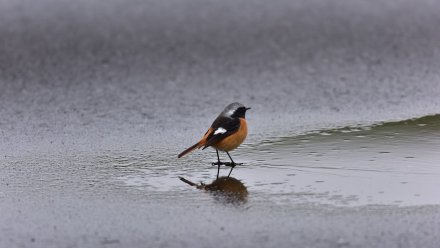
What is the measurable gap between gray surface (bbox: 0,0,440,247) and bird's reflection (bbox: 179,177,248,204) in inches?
4.2

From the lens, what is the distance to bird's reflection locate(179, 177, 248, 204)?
22.7ft

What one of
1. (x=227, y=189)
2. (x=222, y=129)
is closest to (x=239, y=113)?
(x=222, y=129)

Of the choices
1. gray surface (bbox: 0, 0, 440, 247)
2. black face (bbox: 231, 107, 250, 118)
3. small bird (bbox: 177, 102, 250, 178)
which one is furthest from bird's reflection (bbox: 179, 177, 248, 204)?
black face (bbox: 231, 107, 250, 118)

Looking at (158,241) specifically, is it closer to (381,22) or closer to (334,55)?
(334,55)

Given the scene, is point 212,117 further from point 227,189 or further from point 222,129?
point 227,189

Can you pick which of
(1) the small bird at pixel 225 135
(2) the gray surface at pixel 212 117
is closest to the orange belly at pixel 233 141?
(1) the small bird at pixel 225 135

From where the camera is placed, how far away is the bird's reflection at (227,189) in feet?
Answer: 22.7

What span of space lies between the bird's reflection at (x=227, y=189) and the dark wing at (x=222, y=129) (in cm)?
57

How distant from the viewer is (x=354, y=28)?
1309 cm

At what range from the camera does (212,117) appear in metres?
10.0

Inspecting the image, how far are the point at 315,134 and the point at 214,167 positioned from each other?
1.56 metres

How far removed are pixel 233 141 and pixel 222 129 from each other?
6.9 inches

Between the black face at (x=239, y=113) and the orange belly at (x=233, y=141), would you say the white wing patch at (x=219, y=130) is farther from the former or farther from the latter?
the black face at (x=239, y=113)

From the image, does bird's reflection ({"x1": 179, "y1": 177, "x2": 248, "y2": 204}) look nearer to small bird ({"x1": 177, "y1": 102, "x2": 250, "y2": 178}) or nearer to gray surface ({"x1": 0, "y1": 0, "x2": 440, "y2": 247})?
gray surface ({"x1": 0, "y1": 0, "x2": 440, "y2": 247})
